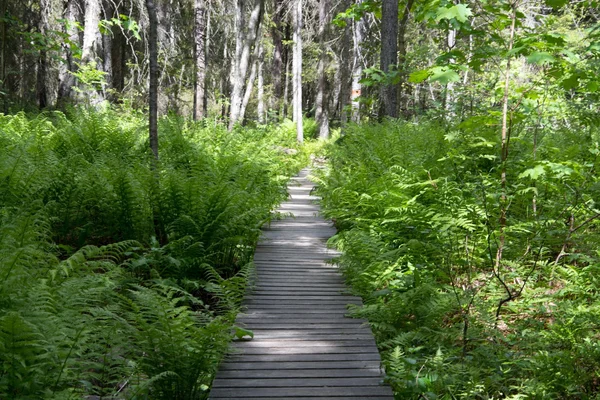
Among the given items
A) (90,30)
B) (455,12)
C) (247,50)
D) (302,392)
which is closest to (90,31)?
(90,30)

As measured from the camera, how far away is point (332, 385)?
12.4 feet

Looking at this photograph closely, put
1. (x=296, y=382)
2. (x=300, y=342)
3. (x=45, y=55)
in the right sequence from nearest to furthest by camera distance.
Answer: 1. (x=296, y=382)
2. (x=300, y=342)
3. (x=45, y=55)

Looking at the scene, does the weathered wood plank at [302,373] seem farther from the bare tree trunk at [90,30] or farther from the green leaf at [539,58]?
the bare tree trunk at [90,30]

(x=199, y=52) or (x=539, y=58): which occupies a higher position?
(x=199, y=52)

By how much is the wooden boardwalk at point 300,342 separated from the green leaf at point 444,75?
2482 mm

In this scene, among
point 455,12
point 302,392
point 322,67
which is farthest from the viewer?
point 322,67

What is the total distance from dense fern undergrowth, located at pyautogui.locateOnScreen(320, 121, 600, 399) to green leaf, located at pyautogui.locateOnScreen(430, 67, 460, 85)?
805 mm

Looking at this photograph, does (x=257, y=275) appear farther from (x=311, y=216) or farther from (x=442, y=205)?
(x=311, y=216)

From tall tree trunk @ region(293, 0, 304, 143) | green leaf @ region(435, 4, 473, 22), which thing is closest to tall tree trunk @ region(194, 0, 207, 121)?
tall tree trunk @ region(293, 0, 304, 143)

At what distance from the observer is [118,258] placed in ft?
17.4

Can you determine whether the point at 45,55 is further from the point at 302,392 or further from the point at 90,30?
the point at 302,392

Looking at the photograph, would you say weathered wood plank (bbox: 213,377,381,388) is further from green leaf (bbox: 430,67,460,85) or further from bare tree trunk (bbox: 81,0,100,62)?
bare tree trunk (bbox: 81,0,100,62)

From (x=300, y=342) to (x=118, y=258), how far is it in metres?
2.12

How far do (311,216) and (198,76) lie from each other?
35.4ft
